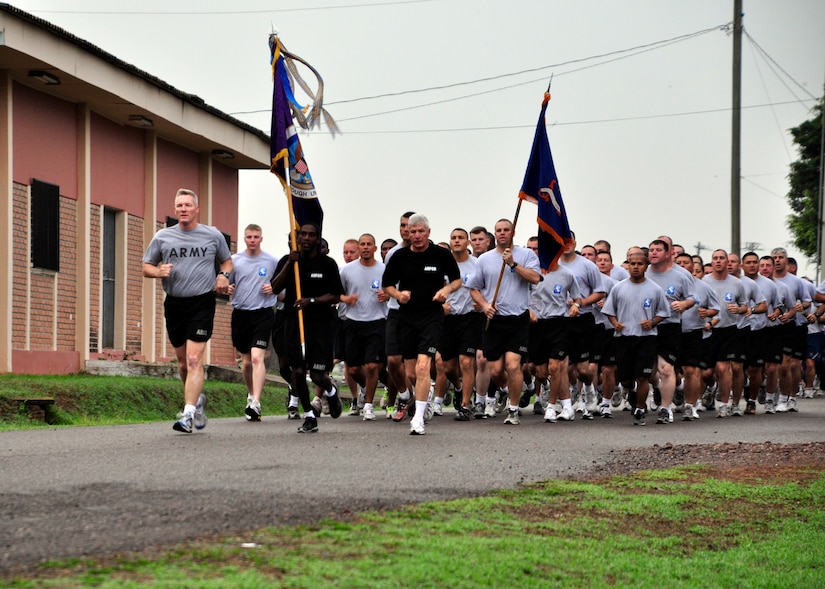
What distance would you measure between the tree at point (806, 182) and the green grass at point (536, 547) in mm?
59054

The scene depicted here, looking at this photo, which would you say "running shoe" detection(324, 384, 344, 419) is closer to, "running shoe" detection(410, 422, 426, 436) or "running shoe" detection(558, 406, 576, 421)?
"running shoe" detection(410, 422, 426, 436)

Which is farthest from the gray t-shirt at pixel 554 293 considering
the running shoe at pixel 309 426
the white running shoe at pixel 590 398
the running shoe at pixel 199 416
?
the running shoe at pixel 199 416

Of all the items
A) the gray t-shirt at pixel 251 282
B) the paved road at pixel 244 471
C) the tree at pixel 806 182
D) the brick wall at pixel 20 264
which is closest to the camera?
the paved road at pixel 244 471

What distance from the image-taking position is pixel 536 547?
721cm

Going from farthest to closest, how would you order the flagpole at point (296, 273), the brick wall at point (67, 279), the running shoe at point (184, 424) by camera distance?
the brick wall at point (67, 279), the flagpole at point (296, 273), the running shoe at point (184, 424)

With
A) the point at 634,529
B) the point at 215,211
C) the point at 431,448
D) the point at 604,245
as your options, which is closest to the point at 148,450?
the point at 431,448

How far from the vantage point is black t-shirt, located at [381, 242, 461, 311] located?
48.2 feet

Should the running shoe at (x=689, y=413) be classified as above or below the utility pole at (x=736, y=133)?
below

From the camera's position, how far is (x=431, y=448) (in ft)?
40.6

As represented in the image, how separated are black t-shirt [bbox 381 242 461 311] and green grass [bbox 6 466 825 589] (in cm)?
467

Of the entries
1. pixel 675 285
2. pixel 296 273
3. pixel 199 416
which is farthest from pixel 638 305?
pixel 199 416

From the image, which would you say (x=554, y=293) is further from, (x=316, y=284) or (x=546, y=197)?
(x=316, y=284)

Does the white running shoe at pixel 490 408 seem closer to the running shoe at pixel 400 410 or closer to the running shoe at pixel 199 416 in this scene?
the running shoe at pixel 400 410

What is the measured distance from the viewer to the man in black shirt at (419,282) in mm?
14562
